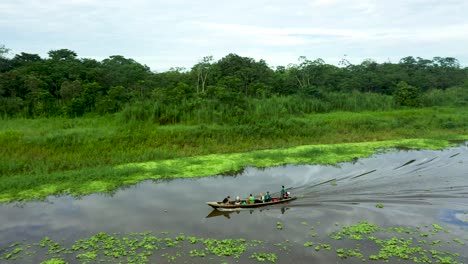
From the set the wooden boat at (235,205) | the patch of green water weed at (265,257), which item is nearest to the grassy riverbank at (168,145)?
the wooden boat at (235,205)

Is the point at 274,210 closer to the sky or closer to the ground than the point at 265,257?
closer to the sky

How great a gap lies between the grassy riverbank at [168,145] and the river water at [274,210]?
5.32ft

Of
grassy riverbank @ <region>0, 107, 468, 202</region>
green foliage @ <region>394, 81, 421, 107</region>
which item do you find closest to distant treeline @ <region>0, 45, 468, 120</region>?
green foliage @ <region>394, 81, 421, 107</region>

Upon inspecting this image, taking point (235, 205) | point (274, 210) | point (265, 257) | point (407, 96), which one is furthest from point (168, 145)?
point (407, 96)

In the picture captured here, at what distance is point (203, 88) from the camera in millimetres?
37812

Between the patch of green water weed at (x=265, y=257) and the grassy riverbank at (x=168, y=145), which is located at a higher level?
the grassy riverbank at (x=168, y=145)

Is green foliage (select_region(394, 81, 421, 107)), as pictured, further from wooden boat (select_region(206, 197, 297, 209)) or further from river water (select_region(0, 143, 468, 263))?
wooden boat (select_region(206, 197, 297, 209))

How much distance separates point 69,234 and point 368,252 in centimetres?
959

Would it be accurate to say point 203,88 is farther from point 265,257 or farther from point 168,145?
point 265,257

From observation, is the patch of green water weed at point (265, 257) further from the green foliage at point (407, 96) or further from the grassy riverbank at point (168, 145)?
the green foliage at point (407, 96)

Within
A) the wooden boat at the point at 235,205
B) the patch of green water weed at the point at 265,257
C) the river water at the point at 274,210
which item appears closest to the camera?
the patch of green water weed at the point at 265,257

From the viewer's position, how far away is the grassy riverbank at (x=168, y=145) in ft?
60.1

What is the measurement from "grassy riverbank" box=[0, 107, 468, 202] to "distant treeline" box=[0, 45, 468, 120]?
7.81 feet

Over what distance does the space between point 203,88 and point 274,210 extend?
24809mm
